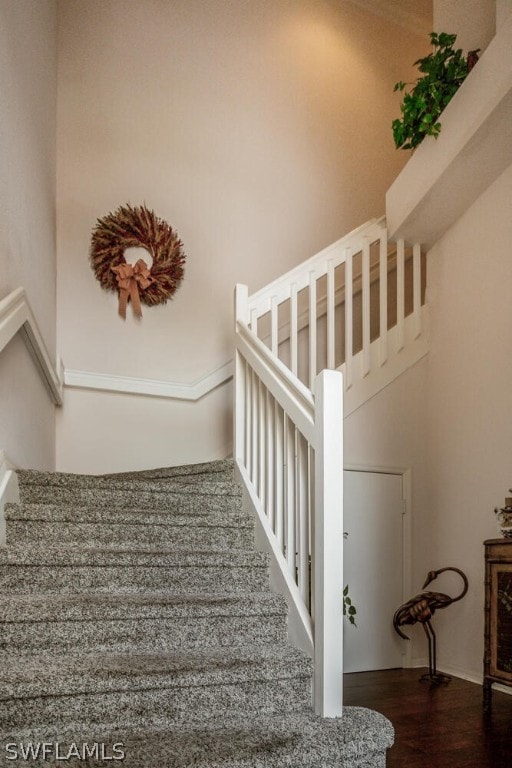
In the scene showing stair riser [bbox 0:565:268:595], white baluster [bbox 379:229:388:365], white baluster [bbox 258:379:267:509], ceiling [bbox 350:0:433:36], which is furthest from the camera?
ceiling [bbox 350:0:433:36]

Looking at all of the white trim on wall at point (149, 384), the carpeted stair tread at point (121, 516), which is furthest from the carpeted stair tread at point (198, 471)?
the white trim on wall at point (149, 384)

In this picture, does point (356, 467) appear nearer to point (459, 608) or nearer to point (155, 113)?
point (459, 608)

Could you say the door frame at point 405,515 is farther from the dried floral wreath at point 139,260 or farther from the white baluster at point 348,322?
the dried floral wreath at point 139,260

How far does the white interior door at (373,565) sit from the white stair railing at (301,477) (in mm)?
859

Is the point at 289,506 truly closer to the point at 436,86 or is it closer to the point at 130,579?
the point at 130,579

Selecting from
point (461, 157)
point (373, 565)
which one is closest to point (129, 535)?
point (373, 565)

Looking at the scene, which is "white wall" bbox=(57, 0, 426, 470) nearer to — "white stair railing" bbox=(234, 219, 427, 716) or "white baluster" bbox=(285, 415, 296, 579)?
"white stair railing" bbox=(234, 219, 427, 716)

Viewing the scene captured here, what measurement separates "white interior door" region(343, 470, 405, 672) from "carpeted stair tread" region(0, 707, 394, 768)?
63.6 inches

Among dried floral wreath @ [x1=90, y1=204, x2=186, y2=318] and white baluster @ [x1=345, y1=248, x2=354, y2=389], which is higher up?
dried floral wreath @ [x1=90, y1=204, x2=186, y2=318]

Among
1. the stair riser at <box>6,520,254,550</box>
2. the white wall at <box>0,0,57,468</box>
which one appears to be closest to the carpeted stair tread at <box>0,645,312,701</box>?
the stair riser at <box>6,520,254,550</box>

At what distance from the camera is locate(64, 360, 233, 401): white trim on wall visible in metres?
4.57

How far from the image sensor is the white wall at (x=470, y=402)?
365 centimetres

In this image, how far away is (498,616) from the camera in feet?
10.2

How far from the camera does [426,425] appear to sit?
437cm
